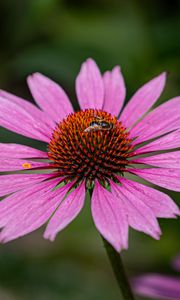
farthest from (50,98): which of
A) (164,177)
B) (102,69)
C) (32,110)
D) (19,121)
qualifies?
(102,69)

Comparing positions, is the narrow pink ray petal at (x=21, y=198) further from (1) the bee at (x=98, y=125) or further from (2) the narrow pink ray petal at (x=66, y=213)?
(1) the bee at (x=98, y=125)

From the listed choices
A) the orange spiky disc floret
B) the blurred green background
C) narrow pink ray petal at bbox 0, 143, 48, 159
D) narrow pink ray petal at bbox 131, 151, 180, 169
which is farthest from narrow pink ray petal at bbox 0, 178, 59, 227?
the blurred green background

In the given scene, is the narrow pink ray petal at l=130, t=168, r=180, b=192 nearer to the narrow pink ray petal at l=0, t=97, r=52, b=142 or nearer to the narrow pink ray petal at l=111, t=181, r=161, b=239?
the narrow pink ray petal at l=111, t=181, r=161, b=239

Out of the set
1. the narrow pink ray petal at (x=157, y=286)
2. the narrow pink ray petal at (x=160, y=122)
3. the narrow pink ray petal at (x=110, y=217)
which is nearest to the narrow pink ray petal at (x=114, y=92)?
the narrow pink ray petal at (x=160, y=122)

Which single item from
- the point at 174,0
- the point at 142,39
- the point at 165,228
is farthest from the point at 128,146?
the point at 174,0

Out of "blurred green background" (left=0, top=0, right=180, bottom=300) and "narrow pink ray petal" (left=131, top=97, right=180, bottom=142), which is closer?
"narrow pink ray petal" (left=131, top=97, right=180, bottom=142)

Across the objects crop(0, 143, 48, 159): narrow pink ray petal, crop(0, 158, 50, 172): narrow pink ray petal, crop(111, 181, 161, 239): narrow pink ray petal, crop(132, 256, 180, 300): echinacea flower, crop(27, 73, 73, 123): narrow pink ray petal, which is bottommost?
crop(132, 256, 180, 300): echinacea flower
